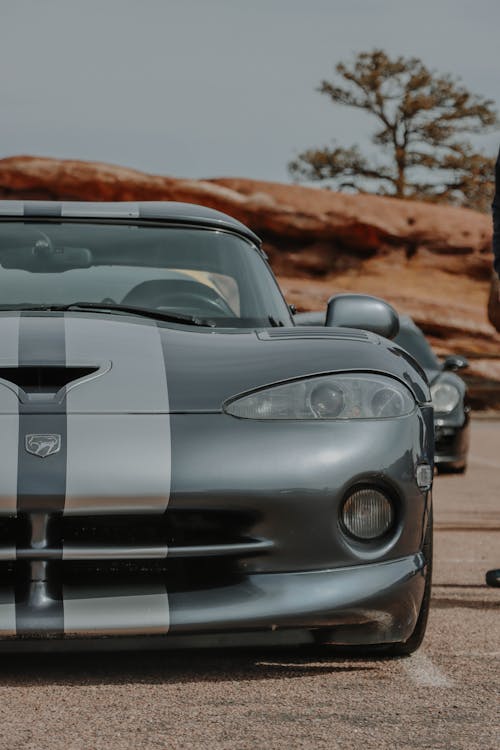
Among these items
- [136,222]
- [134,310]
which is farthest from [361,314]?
[136,222]

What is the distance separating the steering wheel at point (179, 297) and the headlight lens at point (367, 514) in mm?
1184

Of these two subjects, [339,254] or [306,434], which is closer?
[306,434]

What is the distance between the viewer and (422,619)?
321 centimetres

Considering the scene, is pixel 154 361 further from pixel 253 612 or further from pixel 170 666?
pixel 170 666

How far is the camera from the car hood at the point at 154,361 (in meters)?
2.98

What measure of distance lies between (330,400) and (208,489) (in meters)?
0.41

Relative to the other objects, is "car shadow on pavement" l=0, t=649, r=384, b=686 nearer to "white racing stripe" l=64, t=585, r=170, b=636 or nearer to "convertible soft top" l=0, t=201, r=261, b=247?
"white racing stripe" l=64, t=585, r=170, b=636

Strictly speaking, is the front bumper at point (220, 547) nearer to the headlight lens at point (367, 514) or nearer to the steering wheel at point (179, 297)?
the headlight lens at point (367, 514)

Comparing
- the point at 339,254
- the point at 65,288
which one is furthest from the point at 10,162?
the point at 65,288

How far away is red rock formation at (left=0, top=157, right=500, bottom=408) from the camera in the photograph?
33.9m

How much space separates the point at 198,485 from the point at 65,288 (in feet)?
4.55

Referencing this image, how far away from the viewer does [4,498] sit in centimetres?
279

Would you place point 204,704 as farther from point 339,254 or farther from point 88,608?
point 339,254

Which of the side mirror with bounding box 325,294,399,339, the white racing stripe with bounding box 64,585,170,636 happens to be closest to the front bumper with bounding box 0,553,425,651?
the white racing stripe with bounding box 64,585,170,636
